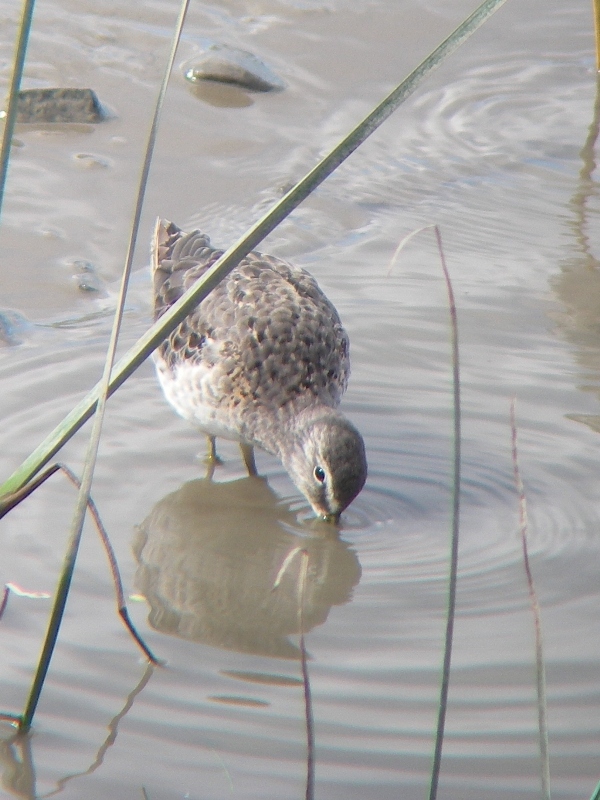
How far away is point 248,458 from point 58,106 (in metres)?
3.51

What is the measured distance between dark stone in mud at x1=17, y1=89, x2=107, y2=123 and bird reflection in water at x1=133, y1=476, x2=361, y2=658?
363cm

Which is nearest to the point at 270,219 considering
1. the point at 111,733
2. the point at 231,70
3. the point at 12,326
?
the point at 111,733

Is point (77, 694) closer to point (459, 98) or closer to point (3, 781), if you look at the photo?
point (3, 781)

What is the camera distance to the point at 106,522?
4887 mm

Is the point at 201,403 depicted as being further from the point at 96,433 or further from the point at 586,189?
the point at 586,189

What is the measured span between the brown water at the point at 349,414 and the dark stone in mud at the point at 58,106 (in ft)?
0.49

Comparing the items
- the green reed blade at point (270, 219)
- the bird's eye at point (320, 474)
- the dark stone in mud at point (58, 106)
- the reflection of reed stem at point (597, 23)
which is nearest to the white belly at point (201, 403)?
the bird's eye at point (320, 474)

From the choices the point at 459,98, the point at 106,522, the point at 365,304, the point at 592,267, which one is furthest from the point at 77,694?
the point at 459,98

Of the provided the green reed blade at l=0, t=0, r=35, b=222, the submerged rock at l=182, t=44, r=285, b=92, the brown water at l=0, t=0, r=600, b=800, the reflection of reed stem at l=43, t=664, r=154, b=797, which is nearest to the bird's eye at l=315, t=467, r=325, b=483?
the brown water at l=0, t=0, r=600, b=800

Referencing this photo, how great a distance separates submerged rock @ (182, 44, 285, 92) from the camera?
8633 millimetres

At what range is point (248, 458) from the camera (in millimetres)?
5688

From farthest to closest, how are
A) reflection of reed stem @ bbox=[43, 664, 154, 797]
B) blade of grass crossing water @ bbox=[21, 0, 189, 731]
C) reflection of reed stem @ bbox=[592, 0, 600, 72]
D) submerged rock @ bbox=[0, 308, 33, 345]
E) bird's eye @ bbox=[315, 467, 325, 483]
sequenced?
reflection of reed stem @ bbox=[592, 0, 600, 72] < submerged rock @ bbox=[0, 308, 33, 345] < bird's eye @ bbox=[315, 467, 325, 483] < reflection of reed stem @ bbox=[43, 664, 154, 797] < blade of grass crossing water @ bbox=[21, 0, 189, 731]

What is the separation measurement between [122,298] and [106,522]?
82.9 inches

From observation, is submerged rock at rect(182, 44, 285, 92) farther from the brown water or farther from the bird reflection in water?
the bird reflection in water
